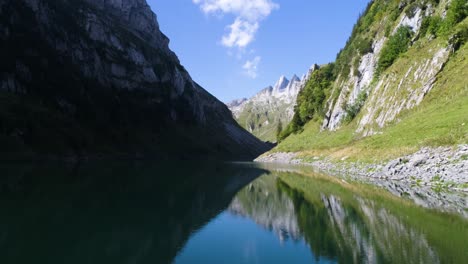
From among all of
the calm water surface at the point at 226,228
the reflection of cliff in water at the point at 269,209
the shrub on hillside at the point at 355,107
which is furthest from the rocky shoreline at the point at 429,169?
the shrub on hillside at the point at 355,107

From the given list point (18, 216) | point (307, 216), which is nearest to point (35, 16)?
point (18, 216)

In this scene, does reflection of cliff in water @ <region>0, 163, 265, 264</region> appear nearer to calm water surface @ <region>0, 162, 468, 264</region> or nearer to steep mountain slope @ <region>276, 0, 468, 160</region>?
calm water surface @ <region>0, 162, 468, 264</region>

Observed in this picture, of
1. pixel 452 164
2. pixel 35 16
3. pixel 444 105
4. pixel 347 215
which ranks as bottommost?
pixel 347 215

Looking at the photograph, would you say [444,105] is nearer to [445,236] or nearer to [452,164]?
[452,164]

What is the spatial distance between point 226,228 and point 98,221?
→ 965 cm

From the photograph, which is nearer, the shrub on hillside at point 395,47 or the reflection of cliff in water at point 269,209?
the reflection of cliff in water at point 269,209

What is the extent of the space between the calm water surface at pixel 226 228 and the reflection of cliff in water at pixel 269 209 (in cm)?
10

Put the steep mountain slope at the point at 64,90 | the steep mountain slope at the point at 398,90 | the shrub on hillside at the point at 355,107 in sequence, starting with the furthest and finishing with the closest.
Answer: the steep mountain slope at the point at 64,90, the shrub on hillside at the point at 355,107, the steep mountain slope at the point at 398,90

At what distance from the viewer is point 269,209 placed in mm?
35156

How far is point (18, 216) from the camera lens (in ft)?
86.0

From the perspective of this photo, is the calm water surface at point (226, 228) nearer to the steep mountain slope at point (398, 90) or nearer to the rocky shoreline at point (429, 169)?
the rocky shoreline at point (429, 169)

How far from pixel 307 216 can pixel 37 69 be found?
143778 millimetres

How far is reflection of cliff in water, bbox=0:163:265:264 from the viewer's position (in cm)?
1823

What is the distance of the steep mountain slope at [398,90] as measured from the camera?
55.7 meters
